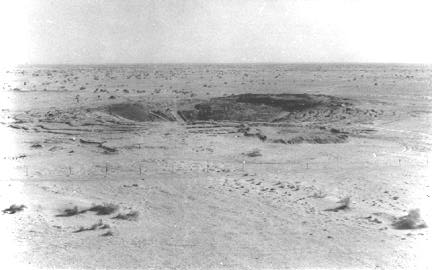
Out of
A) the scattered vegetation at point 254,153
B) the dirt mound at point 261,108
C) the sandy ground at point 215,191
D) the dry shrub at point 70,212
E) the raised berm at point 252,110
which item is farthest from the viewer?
the dirt mound at point 261,108

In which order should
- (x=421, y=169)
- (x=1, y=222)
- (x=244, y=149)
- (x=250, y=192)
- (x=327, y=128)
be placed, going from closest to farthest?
(x=1, y=222), (x=250, y=192), (x=421, y=169), (x=244, y=149), (x=327, y=128)

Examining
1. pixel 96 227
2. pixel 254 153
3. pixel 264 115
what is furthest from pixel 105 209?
pixel 264 115

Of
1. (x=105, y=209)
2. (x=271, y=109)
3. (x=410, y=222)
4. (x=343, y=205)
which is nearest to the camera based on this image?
(x=410, y=222)

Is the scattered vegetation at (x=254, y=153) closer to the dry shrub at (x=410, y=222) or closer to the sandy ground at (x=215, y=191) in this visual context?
the sandy ground at (x=215, y=191)

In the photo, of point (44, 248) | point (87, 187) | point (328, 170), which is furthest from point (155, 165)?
point (44, 248)

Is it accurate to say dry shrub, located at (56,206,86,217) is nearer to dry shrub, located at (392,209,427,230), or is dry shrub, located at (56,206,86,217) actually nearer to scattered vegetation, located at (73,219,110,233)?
scattered vegetation, located at (73,219,110,233)

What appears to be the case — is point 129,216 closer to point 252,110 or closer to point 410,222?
point 410,222

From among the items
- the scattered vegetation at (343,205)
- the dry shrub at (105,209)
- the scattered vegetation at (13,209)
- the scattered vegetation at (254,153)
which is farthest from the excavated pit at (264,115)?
the scattered vegetation at (13,209)

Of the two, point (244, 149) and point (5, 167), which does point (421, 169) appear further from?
point (5, 167)
